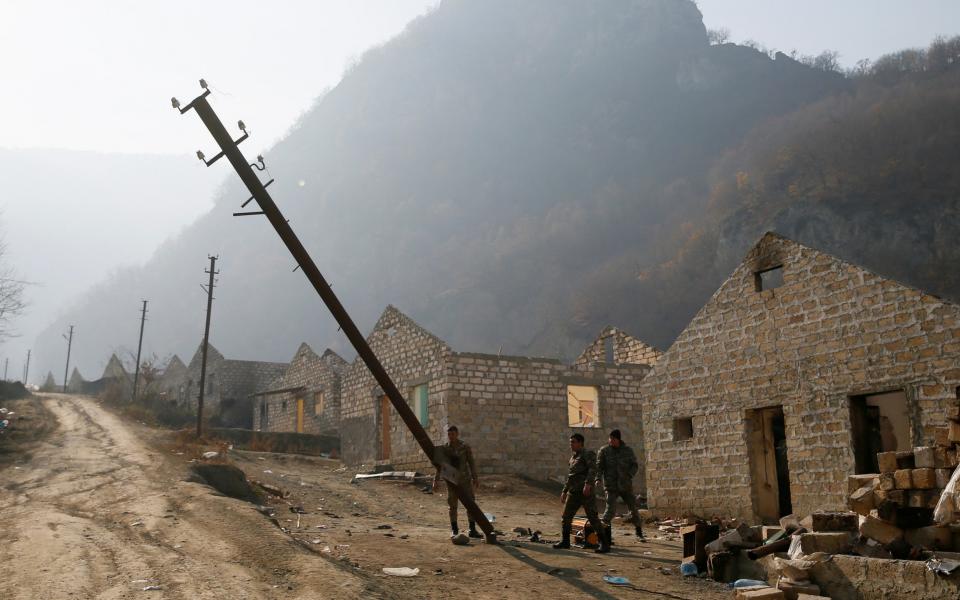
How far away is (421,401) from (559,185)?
82.2 m

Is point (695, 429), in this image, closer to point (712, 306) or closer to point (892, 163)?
point (712, 306)

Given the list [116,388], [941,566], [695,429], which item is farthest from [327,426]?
[941,566]

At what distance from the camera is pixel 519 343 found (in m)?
73.9

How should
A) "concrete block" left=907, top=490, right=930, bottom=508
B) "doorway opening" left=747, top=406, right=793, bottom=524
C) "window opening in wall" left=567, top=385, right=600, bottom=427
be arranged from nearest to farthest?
1. "concrete block" left=907, top=490, right=930, bottom=508
2. "doorway opening" left=747, top=406, right=793, bottom=524
3. "window opening in wall" left=567, top=385, right=600, bottom=427

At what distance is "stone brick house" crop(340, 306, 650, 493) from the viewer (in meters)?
19.9

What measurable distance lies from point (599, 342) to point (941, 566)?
1908 centimetres

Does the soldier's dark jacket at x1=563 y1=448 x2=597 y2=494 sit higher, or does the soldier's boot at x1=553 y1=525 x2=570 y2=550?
the soldier's dark jacket at x1=563 y1=448 x2=597 y2=494

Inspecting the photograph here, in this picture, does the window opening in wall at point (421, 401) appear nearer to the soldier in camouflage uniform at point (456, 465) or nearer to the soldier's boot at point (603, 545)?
the soldier in camouflage uniform at point (456, 465)

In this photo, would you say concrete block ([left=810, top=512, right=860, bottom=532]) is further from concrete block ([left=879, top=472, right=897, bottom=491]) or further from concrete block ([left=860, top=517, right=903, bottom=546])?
concrete block ([left=879, top=472, right=897, bottom=491])

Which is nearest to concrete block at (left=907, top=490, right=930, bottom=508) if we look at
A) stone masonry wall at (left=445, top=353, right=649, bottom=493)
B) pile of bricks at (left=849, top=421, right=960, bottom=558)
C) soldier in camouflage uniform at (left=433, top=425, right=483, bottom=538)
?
pile of bricks at (left=849, top=421, right=960, bottom=558)

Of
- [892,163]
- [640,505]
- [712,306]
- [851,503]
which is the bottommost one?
[640,505]

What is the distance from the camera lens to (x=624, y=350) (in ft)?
80.6

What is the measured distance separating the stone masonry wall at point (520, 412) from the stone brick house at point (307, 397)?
15.3 m

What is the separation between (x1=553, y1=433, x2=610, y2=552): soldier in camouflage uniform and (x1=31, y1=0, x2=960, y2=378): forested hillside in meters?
40.5
